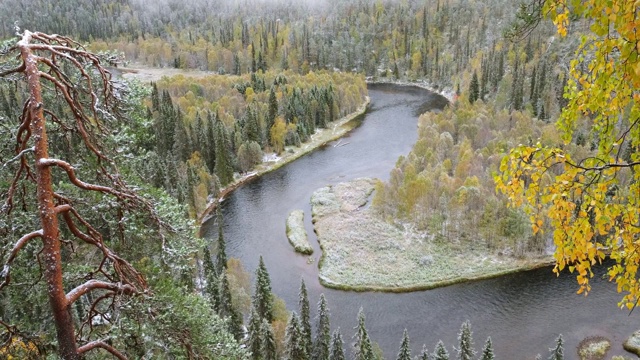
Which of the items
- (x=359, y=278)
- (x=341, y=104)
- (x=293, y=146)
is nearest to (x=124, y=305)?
(x=359, y=278)

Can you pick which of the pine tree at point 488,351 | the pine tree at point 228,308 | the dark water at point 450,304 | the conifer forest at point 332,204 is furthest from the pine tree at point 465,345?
the pine tree at point 228,308

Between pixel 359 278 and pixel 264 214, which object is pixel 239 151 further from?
pixel 359 278

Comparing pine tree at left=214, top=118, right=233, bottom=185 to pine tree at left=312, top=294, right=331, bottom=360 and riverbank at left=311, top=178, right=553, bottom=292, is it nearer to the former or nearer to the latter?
riverbank at left=311, top=178, right=553, bottom=292

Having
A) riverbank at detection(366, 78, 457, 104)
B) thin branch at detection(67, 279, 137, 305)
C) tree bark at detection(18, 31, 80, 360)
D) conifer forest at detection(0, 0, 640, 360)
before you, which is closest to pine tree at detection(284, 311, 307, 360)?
conifer forest at detection(0, 0, 640, 360)

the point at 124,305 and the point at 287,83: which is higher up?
the point at 124,305

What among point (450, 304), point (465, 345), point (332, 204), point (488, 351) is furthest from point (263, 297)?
point (332, 204)

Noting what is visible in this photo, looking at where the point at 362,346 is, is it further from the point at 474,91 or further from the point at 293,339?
the point at 474,91

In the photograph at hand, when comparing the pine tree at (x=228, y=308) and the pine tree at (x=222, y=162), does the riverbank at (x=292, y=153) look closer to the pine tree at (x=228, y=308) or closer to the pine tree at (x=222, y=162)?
the pine tree at (x=222, y=162)
